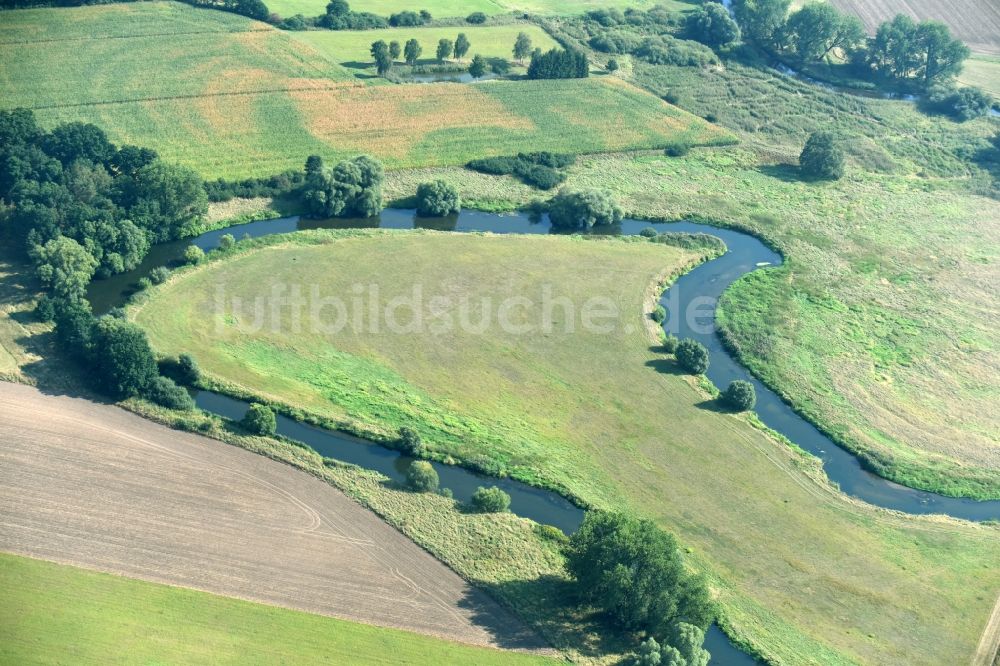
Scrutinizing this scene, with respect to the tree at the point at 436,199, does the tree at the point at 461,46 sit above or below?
above

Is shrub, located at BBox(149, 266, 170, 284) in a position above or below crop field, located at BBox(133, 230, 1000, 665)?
above

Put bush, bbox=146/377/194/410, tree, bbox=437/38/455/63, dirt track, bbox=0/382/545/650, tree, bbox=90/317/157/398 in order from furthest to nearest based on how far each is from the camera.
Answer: tree, bbox=437/38/455/63 → bush, bbox=146/377/194/410 → tree, bbox=90/317/157/398 → dirt track, bbox=0/382/545/650

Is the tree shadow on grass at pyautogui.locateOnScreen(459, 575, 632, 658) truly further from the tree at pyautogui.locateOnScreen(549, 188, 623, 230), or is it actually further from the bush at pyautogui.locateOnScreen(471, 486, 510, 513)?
the tree at pyautogui.locateOnScreen(549, 188, 623, 230)

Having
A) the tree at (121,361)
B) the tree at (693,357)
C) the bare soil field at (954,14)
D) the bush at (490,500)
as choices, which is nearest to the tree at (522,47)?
the bare soil field at (954,14)

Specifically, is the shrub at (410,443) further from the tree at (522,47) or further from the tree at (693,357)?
the tree at (522,47)

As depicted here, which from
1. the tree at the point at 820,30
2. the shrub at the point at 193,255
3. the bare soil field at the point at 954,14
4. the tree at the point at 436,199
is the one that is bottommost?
the shrub at the point at 193,255

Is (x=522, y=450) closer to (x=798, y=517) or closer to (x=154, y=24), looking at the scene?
(x=798, y=517)

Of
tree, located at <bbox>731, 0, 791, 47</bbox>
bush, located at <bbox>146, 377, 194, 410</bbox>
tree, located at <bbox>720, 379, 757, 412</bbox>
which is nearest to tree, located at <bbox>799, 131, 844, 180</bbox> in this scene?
tree, located at <bbox>731, 0, 791, 47</bbox>

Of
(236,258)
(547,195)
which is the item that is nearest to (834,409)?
(547,195)
